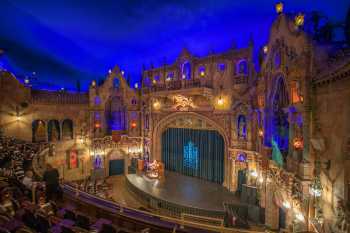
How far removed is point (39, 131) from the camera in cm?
2138

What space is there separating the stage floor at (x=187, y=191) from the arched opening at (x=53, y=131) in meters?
9.70

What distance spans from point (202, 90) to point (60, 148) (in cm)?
1713

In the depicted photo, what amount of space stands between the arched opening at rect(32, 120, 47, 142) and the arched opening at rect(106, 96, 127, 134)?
722 centimetres

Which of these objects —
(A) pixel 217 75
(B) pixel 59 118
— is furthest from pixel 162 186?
(B) pixel 59 118

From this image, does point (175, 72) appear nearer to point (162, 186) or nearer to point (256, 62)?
point (256, 62)

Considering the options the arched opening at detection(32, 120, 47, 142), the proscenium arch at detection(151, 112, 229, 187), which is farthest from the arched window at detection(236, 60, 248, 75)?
the arched opening at detection(32, 120, 47, 142)

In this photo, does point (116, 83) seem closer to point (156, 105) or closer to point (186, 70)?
point (156, 105)

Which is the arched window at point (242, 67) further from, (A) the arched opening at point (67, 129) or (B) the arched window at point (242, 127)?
(A) the arched opening at point (67, 129)

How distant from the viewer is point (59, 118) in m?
22.4

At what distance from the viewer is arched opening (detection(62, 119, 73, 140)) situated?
2302 centimetres

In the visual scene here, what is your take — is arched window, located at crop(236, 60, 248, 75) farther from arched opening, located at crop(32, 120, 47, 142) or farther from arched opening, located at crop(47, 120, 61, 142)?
arched opening, located at crop(32, 120, 47, 142)

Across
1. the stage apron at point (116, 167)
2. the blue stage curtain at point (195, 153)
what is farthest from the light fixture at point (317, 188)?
the stage apron at point (116, 167)

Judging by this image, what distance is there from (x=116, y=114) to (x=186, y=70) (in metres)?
11.4

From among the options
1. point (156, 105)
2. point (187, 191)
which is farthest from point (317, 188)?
point (156, 105)
